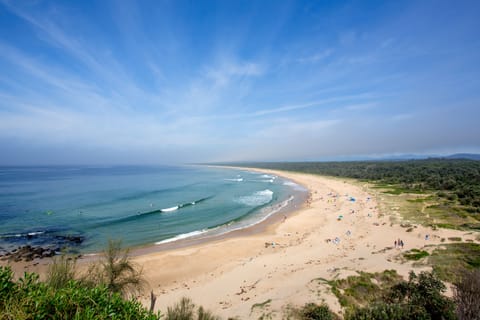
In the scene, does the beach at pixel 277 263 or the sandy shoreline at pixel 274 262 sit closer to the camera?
the beach at pixel 277 263

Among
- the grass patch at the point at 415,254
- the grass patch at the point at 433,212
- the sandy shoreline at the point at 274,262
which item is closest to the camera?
the sandy shoreline at the point at 274,262

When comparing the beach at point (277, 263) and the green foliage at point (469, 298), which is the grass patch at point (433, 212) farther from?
the green foliage at point (469, 298)

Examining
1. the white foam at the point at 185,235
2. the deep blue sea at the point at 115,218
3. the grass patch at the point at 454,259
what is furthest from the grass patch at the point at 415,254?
the white foam at the point at 185,235

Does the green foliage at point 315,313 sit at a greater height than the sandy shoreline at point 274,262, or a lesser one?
greater

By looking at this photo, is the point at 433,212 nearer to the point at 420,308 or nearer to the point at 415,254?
the point at 415,254

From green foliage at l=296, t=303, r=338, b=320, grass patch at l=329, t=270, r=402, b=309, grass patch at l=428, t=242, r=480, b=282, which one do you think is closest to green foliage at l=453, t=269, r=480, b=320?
grass patch at l=329, t=270, r=402, b=309

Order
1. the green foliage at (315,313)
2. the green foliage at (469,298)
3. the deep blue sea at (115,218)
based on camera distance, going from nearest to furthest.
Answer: the green foliage at (469,298)
the green foliage at (315,313)
the deep blue sea at (115,218)

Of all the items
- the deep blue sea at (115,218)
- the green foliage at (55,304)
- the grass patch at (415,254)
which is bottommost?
the deep blue sea at (115,218)
